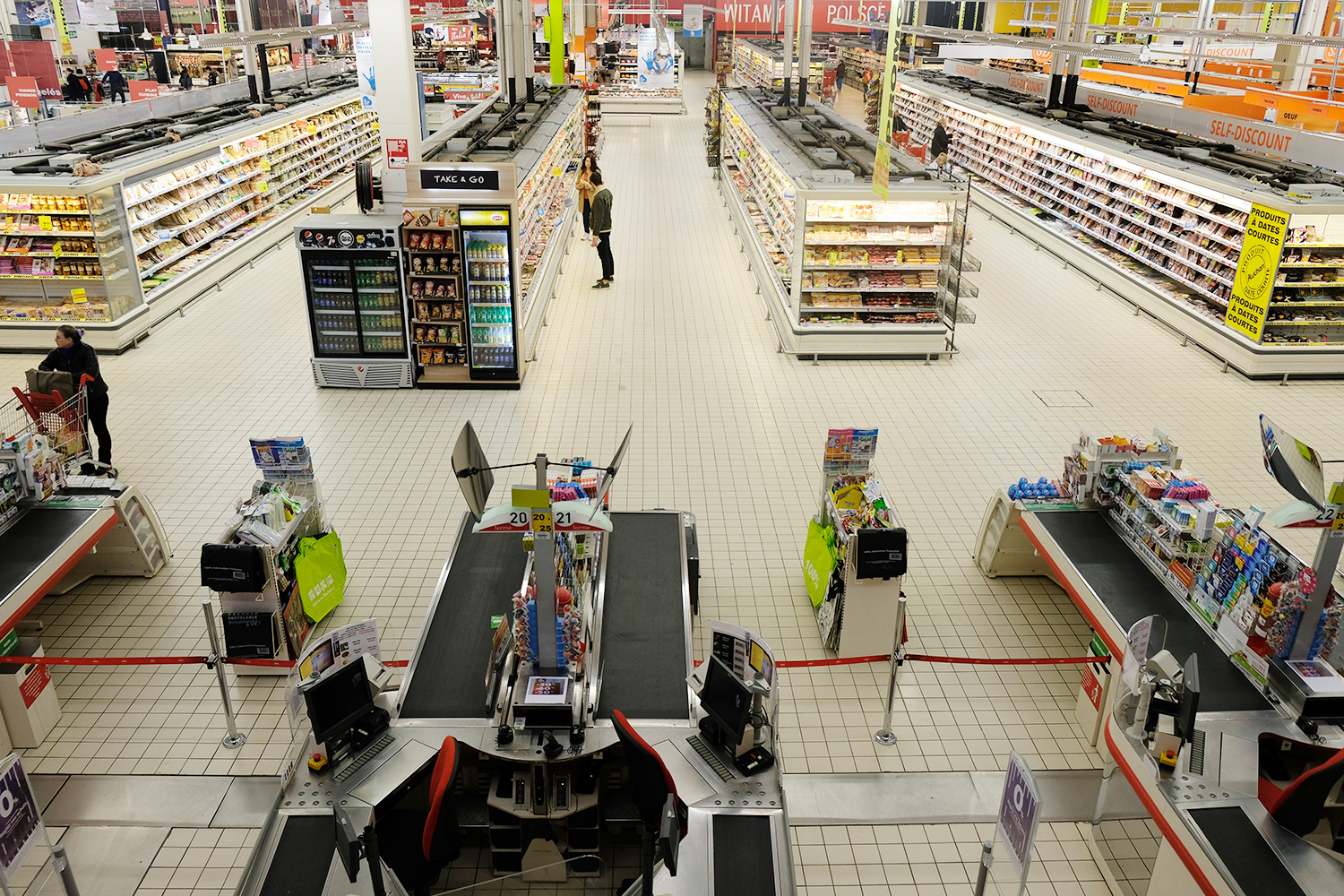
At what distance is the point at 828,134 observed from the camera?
607 inches

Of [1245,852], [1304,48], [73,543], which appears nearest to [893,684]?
[1245,852]

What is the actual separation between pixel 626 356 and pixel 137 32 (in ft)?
112

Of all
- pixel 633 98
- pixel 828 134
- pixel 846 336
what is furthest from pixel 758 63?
pixel 846 336

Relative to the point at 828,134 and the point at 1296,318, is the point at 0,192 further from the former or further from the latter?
the point at 1296,318

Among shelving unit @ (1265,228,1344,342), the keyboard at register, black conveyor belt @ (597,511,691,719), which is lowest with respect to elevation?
the keyboard at register

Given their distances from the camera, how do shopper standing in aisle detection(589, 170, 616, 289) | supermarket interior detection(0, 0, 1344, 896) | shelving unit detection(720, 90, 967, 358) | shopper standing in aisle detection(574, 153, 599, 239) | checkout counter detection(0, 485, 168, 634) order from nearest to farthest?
1. supermarket interior detection(0, 0, 1344, 896)
2. checkout counter detection(0, 485, 168, 634)
3. shelving unit detection(720, 90, 967, 358)
4. shopper standing in aisle detection(589, 170, 616, 289)
5. shopper standing in aisle detection(574, 153, 599, 239)

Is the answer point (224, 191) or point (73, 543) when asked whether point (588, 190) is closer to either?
point (224, 191)

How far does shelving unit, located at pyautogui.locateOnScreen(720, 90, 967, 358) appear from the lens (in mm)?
11094

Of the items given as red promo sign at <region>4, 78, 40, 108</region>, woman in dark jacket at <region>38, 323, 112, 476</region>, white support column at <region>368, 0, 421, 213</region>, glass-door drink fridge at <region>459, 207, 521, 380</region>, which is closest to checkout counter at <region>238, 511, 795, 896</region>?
woman in dark jacket at <region>38, 323, 112, 476</region>

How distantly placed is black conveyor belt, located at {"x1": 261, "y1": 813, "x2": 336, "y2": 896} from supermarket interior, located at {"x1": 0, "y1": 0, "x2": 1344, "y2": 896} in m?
0.02

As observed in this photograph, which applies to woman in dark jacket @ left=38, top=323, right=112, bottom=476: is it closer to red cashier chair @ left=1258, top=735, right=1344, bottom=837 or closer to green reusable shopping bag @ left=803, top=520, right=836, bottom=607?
green reusable shopping bag @ left=803, top=520, right=836, bottom=607

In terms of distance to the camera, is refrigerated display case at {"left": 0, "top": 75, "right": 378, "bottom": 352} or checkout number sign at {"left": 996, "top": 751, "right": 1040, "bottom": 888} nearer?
checkout number sign at {"left": 996, "top": 751, "right": 1040, "bottom": 888}

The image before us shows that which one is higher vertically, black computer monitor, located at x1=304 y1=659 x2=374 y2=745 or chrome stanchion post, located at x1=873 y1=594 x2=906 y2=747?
black computer monitor, located at x1=304 y1=659 x2=374 y2=745

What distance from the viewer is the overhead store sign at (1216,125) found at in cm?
1187
